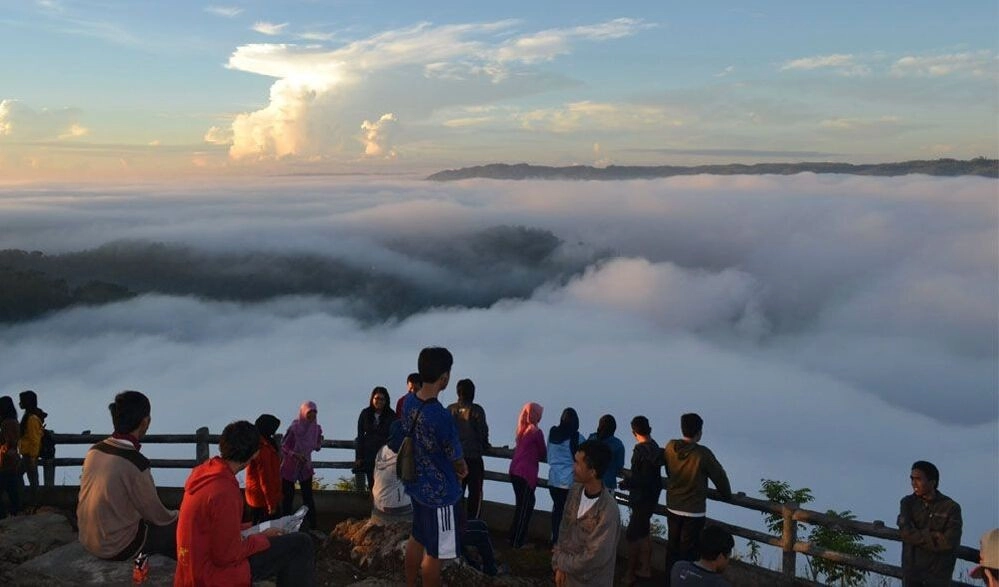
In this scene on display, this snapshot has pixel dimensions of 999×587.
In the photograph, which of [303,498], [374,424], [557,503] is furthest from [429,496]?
[303,498]

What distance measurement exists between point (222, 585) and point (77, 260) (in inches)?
7058

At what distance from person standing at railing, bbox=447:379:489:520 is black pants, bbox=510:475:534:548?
0.45 m

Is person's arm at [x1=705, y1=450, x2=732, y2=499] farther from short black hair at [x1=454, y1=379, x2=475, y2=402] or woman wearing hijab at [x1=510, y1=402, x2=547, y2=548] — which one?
short black hair at [x1=454, y1=379, x2=475, y2=402]

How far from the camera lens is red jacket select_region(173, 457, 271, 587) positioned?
4559 mm

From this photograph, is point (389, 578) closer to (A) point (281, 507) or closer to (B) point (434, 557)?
(B) point (434, 557)

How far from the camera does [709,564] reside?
4.67m

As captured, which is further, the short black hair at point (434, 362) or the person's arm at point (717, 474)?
the person's arm at point (717, 474)

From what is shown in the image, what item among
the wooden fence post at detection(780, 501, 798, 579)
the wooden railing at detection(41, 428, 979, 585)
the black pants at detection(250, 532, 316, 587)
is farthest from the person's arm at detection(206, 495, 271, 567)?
the wooden fence post at detection(780, 501, 798, 579)

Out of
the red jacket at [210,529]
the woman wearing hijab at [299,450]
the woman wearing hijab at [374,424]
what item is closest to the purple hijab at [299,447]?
the woman wearing hijab at [299,450]

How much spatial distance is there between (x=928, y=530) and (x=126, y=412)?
18.9ft

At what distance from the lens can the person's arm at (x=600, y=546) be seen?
5.30 metres

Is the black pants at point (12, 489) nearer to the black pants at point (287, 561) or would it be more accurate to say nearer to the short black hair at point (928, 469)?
the black pants at point (287, 561)

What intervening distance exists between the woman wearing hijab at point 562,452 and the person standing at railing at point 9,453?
592cm

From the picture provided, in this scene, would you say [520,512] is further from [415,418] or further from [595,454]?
[595,454]
